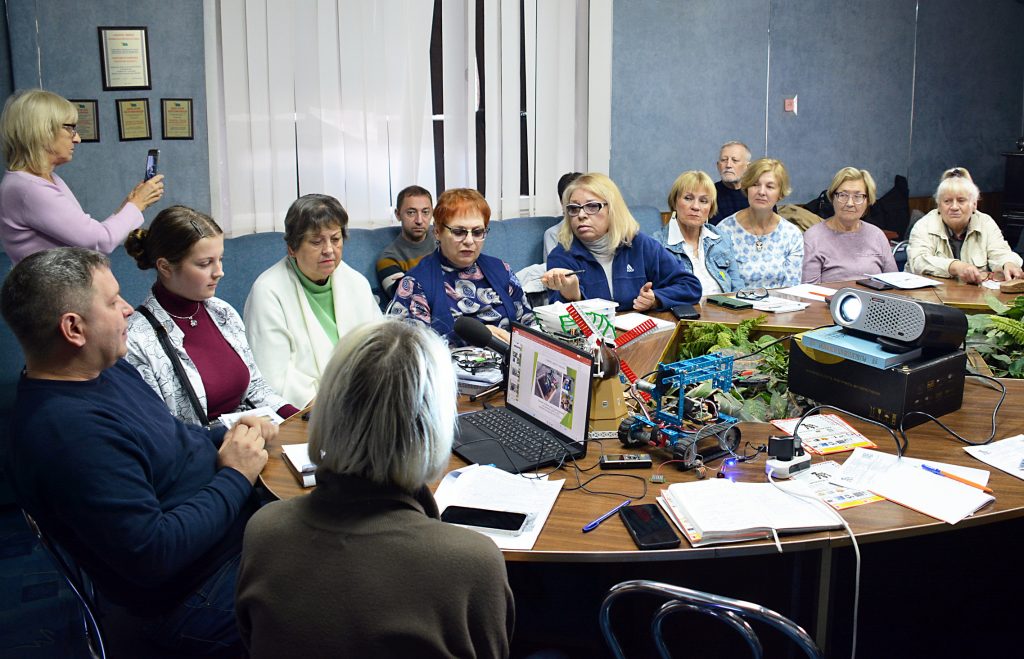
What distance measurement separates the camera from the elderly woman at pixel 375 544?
1214 millimetres

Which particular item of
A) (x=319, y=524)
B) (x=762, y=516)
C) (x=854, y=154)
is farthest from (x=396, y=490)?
(x=854, y=154)

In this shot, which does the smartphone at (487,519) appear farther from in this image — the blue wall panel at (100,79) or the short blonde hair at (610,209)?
the blue wall panel at (100,79)

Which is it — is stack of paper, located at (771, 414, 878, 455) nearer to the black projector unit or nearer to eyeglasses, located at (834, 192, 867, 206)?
the black projector unit

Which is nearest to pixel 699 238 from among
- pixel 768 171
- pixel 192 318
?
pixel 768 171

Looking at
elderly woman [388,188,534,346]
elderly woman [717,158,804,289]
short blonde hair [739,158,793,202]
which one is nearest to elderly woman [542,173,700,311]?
elderly woman [388,188,534,346]

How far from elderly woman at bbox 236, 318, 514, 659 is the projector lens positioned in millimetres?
1403

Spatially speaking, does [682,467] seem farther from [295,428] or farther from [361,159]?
[361,159]

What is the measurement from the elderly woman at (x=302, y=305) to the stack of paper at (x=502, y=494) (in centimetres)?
127

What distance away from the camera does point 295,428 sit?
2.37m

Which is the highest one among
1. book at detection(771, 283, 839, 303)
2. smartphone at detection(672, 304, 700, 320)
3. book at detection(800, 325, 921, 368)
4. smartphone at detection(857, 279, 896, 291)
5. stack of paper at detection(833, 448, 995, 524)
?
book at detection(800, 325, 921, 368)

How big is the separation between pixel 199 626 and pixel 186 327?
1.11m

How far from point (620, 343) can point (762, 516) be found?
3.63ft

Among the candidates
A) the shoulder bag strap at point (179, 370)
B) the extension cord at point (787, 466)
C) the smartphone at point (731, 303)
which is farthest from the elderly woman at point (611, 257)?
the extension cord at point (787, 466)

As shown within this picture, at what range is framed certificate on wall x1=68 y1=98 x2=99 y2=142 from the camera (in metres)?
4.11
